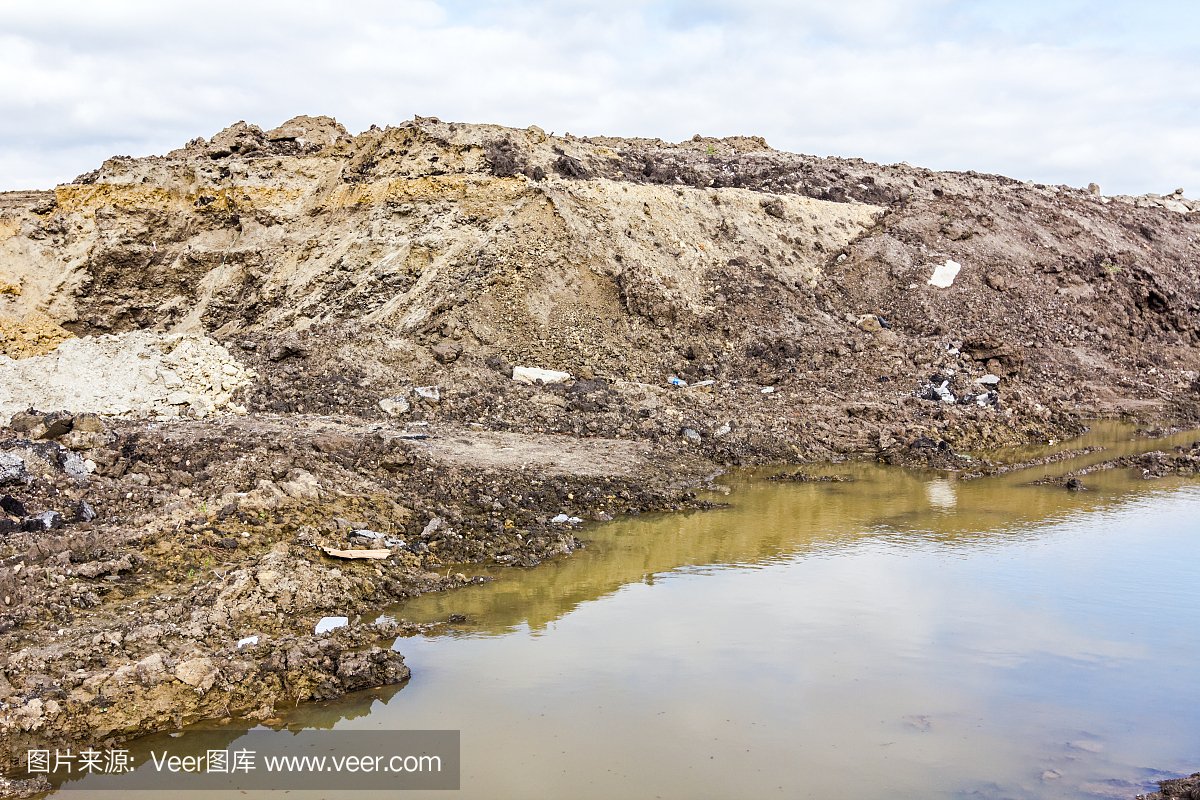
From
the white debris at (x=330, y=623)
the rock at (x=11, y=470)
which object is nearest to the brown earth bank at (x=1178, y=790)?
the white debris at (x=330, y=623)

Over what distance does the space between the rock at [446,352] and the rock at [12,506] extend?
712cm

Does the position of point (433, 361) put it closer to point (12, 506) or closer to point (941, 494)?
point (12, 506)

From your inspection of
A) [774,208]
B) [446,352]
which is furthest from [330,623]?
[774,208]

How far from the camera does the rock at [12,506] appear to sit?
8.22 metres

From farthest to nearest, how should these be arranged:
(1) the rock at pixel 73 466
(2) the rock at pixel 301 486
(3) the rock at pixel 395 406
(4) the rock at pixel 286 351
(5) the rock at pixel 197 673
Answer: (4) the rock at pixel 286 351
(3) the rock at pixel 395 406
(1) the rock at pixel 73 466
(2) the rock at pixel 301 486
(5) the rock at pixel 197 673

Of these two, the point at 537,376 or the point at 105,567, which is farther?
the point at 537,376

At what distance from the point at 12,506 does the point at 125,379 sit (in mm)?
4901

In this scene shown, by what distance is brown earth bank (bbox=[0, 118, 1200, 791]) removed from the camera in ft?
23.8

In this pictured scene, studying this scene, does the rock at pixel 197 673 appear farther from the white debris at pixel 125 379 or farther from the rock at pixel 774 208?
the rock at pixel 774 208

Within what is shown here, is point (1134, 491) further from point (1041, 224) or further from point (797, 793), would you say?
point (1041, 224)

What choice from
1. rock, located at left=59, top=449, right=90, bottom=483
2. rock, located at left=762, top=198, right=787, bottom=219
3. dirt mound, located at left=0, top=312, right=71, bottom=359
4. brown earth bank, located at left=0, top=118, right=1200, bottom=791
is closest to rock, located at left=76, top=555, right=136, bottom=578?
brown earth bank, located at left=0, top=118, right=1200, bottom=791

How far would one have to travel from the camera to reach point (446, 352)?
14.7m

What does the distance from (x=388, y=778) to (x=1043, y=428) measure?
1269 cm

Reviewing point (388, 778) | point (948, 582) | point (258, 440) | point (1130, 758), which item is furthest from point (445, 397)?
point (1130, 758)
